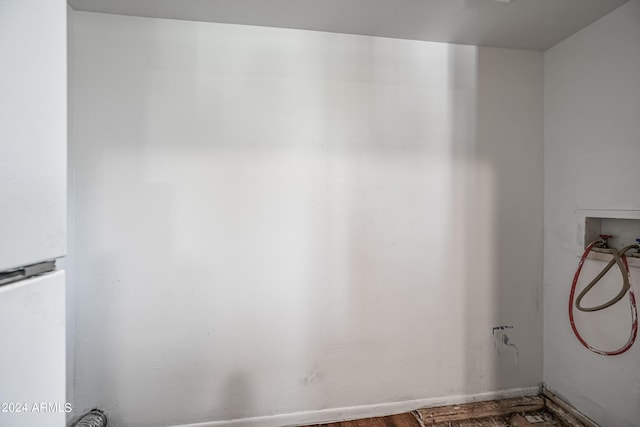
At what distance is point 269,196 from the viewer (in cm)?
164

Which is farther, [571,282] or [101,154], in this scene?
[571,282]

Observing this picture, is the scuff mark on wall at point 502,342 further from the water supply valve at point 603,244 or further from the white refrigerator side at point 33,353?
the white refrigerator side at point 33,353

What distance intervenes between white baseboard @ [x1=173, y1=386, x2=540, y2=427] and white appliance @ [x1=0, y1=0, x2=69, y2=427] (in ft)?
4.55

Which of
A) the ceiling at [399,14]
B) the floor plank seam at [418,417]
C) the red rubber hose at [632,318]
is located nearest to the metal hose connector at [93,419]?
the floor plank seam at [418,417]

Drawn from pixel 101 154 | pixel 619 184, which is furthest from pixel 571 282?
pixel 101 154

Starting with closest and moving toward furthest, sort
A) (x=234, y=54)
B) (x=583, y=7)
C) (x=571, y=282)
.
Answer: (x=583, y=7) < (x=234, y=54) < (x=571, y=282)

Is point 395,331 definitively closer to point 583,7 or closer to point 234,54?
point 234,54

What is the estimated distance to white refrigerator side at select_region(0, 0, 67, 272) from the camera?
1.28 ft

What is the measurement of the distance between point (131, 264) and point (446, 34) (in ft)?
7.15

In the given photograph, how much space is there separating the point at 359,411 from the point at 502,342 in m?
1.00

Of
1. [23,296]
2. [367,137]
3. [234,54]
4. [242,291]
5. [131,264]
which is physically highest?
[234,54]

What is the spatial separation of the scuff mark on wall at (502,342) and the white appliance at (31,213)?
6.86 feet

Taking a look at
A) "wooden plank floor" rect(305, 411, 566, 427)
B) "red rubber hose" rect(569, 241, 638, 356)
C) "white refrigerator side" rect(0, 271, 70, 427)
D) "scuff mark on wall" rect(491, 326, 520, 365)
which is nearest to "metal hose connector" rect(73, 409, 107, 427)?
"wooden plank floor" rect(305, 411, 566, 427)

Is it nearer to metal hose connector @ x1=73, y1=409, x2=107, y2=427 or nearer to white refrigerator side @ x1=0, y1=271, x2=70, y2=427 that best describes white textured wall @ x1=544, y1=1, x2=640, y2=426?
white refrigerator side @ x1=0, y1=271, x2=70, y2=427
